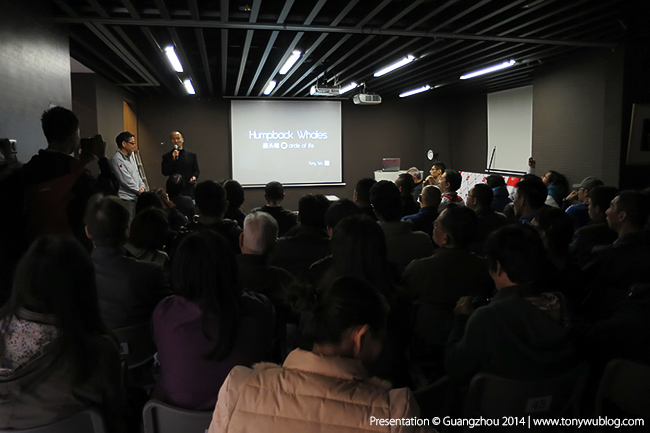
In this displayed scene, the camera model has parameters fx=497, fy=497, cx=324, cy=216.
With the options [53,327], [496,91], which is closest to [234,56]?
[496,91]

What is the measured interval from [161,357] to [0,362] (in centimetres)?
48

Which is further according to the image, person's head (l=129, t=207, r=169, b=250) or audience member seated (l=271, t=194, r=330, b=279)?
audience member seated (l=271, t=194, r=330, b=279)

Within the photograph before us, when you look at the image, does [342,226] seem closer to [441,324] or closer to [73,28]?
[441,324]

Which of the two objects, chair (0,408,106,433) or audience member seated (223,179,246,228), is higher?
audience member seated (223,179,246,228)

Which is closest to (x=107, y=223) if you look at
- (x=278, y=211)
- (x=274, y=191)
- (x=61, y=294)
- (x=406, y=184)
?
(x=61, y=294)

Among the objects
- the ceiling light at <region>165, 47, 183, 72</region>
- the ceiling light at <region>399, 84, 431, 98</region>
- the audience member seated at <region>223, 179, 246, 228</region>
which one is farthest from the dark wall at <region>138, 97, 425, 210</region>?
the audience member seated at <region>223, 179, 246, 228</region>

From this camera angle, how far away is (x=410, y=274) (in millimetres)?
2494

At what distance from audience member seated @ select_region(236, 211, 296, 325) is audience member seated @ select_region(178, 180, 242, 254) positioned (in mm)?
741

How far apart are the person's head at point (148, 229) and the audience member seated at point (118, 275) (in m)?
0.43

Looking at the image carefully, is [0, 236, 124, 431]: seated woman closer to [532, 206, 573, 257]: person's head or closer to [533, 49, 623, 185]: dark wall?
[532, 206, 573, 257]: person's head

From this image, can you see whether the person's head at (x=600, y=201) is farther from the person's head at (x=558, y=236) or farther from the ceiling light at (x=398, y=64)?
the ceiling light at (x=398, y=64)

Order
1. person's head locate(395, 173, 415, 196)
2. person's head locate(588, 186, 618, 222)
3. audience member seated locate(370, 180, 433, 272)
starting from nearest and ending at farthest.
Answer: audience member seated locate(370, 180, 433, 272), person's head locate(588, 186, 618, 222), person's head locate(395, 173, 415, 196)

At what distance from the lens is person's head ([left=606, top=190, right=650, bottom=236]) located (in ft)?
9.91

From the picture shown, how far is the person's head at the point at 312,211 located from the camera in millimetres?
3525
